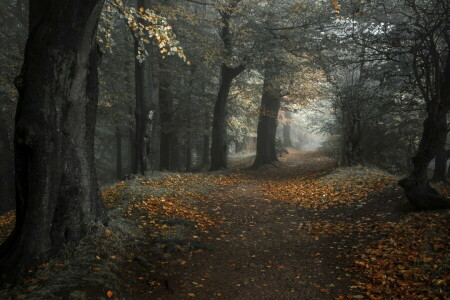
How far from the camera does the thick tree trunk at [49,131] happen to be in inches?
186

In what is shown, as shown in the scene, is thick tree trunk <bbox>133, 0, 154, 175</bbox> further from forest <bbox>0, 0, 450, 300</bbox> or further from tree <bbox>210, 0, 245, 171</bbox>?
tree <bbox>210, 0, 245, 171</bbox>

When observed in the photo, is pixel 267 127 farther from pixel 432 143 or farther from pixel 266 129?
pixel 432 143

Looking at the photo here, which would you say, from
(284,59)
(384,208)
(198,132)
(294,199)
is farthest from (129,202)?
(198,132)

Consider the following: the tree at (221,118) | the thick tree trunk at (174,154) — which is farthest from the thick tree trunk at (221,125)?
the thick tree trunk at (174,154)

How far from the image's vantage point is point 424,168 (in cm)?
769

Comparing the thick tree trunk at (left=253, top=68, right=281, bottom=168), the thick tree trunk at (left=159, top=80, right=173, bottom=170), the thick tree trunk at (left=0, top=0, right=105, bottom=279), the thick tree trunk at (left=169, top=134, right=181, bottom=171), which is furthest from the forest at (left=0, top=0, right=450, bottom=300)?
the thick tree trunk at (left=169, top=134, right=181, bottom=171)

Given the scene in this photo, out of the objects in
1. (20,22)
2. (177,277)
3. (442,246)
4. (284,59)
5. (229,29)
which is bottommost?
(177,277)

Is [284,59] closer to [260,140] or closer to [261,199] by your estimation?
[260,140]

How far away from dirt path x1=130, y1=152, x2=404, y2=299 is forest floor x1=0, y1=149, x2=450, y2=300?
17mm

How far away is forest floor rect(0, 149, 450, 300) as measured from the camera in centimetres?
459

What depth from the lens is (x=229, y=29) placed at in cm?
1519

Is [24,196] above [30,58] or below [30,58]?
below

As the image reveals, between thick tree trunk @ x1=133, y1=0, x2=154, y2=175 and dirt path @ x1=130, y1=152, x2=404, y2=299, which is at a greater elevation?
thick tree trunk @ x1=133, y1=0, x2=154, y2=175

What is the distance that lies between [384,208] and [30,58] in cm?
795
